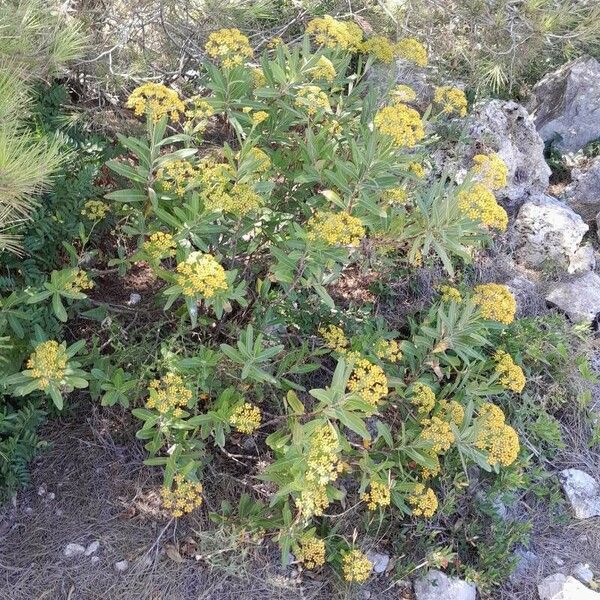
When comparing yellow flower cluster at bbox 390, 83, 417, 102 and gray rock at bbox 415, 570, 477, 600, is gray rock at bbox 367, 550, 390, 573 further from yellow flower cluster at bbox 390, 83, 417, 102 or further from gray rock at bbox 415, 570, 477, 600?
yellow flower cluster at bbox 390, 83, 417, 102

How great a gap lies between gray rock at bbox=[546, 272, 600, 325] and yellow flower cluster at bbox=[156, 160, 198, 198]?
204cm

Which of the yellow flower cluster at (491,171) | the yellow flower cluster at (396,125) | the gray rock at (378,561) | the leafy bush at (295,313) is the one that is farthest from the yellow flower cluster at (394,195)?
the gray rock at (378,561)

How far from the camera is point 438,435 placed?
208 centimetres

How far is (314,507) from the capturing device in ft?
6.34

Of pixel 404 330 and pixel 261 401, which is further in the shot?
pixel 404 330

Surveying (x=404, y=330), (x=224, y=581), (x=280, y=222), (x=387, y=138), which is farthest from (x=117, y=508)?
(x=387, y=138)

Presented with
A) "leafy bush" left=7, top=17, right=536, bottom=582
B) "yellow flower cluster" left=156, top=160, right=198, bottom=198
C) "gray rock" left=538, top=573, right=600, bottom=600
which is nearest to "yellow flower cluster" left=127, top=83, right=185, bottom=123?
"leafy bush" left=7, top=17, right=536, bottom=582

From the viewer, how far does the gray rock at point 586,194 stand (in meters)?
3.89

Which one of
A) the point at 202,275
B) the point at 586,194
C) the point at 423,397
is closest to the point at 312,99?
the point at 202,275

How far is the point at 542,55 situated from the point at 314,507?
3.45m

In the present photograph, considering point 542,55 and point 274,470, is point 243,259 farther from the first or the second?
point 542,55

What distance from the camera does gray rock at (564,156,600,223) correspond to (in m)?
3.89

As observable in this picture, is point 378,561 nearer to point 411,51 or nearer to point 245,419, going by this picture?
point 245,419

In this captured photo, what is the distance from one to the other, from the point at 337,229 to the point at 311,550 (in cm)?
101
